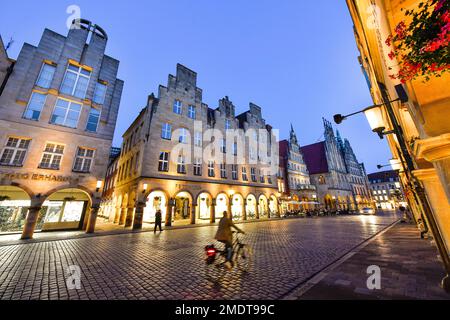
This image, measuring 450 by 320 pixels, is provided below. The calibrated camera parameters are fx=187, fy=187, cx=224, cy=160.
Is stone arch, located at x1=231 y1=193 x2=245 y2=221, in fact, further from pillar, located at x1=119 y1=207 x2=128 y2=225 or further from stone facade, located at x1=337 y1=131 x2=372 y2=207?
stone facade, located at x1=337 y1=131 x2=372 y2=207

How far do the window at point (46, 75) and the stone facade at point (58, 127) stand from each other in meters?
0.06

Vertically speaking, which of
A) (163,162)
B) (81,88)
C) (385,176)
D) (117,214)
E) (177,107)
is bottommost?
(117,214)

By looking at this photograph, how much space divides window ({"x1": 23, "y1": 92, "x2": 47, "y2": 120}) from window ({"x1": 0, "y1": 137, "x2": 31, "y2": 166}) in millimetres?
1922

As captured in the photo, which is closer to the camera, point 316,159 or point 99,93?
point 99,93

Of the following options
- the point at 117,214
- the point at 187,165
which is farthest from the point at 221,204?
the point at 117,214

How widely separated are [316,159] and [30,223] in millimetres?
53092

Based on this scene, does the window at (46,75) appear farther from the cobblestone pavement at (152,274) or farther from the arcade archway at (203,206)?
the arcade archway at (203,206)

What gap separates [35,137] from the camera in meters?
14.0

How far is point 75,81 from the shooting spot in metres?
16.7

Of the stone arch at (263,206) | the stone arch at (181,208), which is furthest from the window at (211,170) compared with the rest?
the stone arch at (263,206)

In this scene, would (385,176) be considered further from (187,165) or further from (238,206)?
(187,165)

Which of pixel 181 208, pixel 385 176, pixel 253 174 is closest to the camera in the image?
pixel 181 208
